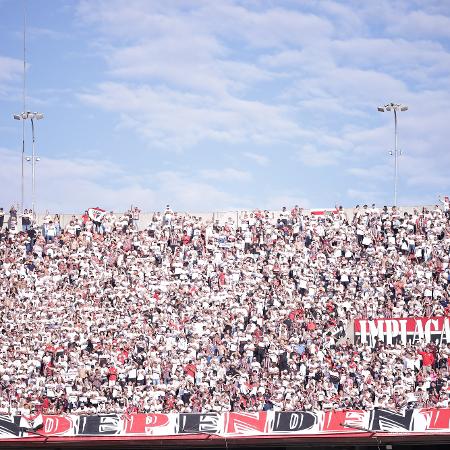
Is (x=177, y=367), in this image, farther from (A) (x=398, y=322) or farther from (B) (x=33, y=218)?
(B) (x=33, y=218)

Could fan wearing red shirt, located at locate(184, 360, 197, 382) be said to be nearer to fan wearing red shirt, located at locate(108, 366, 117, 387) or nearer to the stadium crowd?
the stadium crowd

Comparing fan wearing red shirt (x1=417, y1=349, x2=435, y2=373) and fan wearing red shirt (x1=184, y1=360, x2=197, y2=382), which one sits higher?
fan wearing red shirt (x1=417, y1=349, x2=435, y2=373)

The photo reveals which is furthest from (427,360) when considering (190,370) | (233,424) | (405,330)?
(190,370)

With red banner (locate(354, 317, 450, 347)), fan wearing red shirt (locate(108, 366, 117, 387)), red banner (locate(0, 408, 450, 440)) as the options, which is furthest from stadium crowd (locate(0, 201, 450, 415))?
red banner (locate(0, 408, 450, 440))

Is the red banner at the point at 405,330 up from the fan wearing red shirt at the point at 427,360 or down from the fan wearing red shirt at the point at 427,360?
up

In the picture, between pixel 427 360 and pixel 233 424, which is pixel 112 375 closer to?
pixel 233 424

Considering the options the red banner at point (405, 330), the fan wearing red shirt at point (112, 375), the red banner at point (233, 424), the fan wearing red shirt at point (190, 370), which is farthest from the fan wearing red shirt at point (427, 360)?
the fan wearing red shirt at point (112, 375)

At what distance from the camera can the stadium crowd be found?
3622 centimetres

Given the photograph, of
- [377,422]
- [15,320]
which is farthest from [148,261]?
[377,422]

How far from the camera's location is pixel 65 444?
34906 millimetres

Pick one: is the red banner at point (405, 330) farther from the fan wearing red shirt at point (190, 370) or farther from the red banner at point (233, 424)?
the red banner at point (233, 424)

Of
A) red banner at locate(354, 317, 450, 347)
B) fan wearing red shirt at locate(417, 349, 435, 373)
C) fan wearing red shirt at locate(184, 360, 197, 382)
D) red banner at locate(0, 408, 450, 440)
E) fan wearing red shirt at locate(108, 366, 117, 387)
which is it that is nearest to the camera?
red banner at locate(0, 408, 450, 440)

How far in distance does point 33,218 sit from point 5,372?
1083 centimetres

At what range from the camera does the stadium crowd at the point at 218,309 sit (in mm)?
36219
